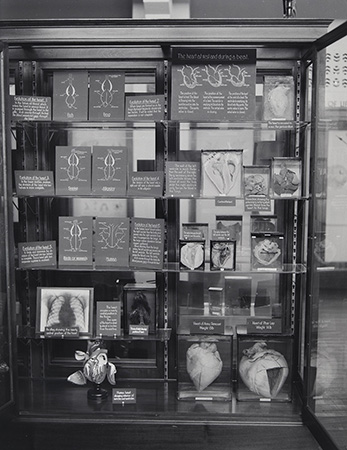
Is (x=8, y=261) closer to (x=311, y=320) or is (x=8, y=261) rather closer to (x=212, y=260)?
(x=212, y=260)

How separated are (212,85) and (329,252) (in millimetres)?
989

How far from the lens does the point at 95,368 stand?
2711 mm

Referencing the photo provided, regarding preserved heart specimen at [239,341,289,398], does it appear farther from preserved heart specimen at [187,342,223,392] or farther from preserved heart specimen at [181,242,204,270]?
preserved heart specimen at [181,242,204,270]

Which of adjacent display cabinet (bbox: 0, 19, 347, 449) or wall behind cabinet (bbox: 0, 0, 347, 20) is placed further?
wall behind cabinet (bbox: 0, 0, 347, 20)

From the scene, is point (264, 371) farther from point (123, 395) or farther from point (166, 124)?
point (166, 124)

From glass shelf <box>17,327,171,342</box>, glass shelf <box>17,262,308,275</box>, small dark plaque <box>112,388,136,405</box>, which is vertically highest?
glass shelf <box>17,262,308,275</box>

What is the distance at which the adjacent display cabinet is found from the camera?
2.65m

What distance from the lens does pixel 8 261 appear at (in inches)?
103

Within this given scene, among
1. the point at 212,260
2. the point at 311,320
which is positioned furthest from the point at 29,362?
the point at 311,320

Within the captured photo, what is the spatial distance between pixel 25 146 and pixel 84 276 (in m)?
0.75

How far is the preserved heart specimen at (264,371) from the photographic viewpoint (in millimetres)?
2738
